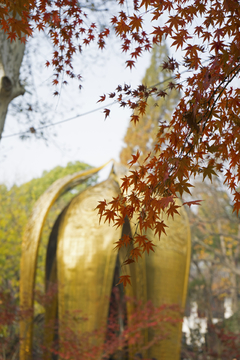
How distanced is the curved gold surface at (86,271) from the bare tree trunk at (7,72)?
2724mm

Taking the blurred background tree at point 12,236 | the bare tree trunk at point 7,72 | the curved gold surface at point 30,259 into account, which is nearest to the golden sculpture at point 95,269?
the curved gold surface at point 30,259

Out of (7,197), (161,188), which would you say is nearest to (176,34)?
(161,188)

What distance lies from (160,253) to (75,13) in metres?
4.32

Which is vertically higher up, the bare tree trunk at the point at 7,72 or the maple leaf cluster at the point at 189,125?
the bare tree trunk at the point at 7,72

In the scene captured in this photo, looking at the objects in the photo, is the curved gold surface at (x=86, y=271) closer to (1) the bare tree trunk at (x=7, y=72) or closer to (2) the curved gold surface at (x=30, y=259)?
(2) the curved gold surface at (x=30, y=259)

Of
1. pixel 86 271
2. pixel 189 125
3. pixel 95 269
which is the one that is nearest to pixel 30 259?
pixel 86 271

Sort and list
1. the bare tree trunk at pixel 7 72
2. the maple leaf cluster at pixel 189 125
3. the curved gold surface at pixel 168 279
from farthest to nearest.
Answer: the curved gold surface at pixel 168 279
the bare tree trunk at pixel 7 72
the maple leaf cluster at pixel 189 125

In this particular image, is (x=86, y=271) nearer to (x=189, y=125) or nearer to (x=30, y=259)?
(x=30, y=259)

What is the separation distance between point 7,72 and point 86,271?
3504 millimetres

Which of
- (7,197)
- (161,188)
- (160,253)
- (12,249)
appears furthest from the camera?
(7,197)

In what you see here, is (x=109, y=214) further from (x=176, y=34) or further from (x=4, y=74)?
(x=4, y=74)

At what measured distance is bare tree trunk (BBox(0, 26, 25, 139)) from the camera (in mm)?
3887

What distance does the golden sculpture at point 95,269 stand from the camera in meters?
5.81

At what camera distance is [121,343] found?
567 cm
